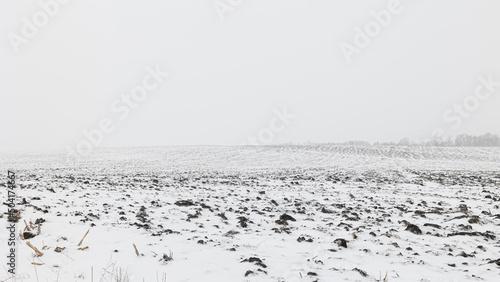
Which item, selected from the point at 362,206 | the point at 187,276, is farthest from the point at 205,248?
the point at 362,206

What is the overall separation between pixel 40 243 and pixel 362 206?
8865 millimetres

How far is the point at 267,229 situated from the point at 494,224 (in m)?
5.81

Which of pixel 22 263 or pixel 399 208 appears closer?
pixel 22 263

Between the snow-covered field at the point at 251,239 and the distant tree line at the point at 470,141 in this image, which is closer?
the snow-covered field at the point at 251,239

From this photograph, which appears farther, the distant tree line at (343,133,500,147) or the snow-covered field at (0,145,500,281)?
the distant tree line at (343,133,500,147)

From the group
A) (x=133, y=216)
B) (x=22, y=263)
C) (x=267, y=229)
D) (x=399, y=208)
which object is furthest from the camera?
(x=399, y=208)

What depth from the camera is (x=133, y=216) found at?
760cm

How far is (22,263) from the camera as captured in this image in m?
4.43

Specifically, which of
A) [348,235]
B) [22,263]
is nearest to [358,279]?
[348,235]

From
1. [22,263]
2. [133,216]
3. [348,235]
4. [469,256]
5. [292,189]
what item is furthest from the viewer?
[292,189]

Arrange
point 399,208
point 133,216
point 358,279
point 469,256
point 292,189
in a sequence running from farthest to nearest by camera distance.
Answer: point 292,189
point 399,208
point 133,216
point 469,256
point 358,279

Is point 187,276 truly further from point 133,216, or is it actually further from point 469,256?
point 469,256

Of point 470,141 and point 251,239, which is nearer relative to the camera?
point 251,239

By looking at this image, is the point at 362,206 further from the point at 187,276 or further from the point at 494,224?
the point at 187,276
